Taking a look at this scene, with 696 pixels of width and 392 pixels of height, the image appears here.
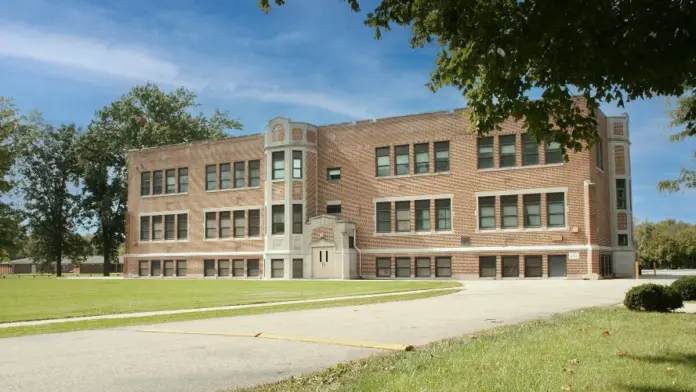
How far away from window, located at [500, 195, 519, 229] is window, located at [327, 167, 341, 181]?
13.0 meters

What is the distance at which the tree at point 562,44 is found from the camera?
721 centimetres

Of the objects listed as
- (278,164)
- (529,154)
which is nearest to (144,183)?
(278,164)

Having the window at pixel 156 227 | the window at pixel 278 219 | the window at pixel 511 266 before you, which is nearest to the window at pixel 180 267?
the window at pixel 156 227

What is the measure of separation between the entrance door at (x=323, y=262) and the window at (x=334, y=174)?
5723mm

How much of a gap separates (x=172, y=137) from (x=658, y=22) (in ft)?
221

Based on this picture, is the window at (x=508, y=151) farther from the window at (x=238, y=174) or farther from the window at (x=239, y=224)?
the window at (x=239, y=224)

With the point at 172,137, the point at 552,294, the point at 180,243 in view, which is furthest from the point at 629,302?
the point at 172,137

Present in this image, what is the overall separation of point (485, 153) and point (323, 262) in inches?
574

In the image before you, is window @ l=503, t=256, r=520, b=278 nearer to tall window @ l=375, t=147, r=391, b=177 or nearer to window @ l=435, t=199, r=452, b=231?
window @ l=435, t=199, r=452, b=231

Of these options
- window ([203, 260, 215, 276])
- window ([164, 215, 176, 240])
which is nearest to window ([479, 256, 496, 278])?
window ([203, 260, 215, 276])

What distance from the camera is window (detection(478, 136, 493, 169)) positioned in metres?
44.5

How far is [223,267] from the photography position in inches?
2163

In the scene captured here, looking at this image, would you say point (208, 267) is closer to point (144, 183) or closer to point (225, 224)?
point (225, 224)

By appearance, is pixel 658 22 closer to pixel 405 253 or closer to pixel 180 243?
pixel 405 253
